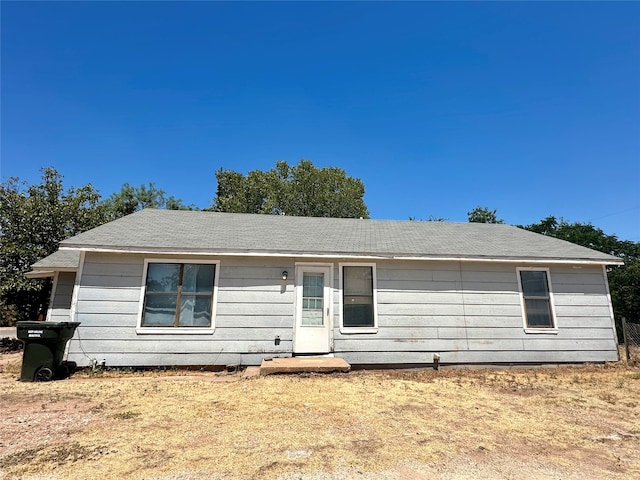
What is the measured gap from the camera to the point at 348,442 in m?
3.70

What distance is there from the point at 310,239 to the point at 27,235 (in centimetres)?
1038

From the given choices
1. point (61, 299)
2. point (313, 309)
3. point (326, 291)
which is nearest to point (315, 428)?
point (313, 309)

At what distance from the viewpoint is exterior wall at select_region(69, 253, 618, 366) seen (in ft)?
23.5

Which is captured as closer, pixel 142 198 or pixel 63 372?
pixel 63 372

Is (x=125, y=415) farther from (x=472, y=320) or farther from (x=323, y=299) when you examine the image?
(x=472, y=320)

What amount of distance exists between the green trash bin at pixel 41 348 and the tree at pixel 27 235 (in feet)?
19.6

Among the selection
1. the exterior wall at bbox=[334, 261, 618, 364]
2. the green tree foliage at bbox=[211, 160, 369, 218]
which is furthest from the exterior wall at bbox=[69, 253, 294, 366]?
the green tree foliage at bbox=[211, 160, 369, 218]

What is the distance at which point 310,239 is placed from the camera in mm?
8711

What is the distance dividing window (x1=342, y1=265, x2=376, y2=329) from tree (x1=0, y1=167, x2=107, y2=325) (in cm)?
1005

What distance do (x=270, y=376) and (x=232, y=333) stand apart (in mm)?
1413

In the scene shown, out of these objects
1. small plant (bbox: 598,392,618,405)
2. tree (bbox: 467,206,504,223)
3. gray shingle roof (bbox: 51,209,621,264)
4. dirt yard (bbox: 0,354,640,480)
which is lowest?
dirt yard (bbox: 0,354,640,480)

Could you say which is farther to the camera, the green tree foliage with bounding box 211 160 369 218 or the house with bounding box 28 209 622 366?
the green tree foliage with bounding box 211 160 369 218

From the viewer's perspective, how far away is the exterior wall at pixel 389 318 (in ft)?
23.5

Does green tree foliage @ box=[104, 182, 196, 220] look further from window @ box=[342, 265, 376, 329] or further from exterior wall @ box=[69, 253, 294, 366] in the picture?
window @ box=[342, 265, 376, 329]
